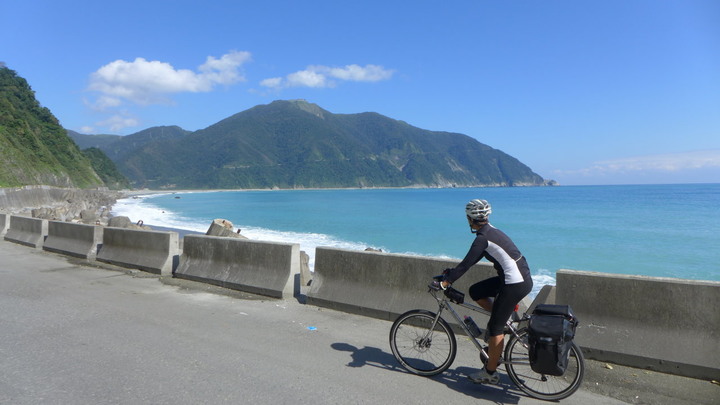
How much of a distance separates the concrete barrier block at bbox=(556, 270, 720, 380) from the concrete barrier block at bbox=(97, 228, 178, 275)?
7.80 m

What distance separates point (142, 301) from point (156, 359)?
312cm

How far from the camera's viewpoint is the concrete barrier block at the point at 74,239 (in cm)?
1240

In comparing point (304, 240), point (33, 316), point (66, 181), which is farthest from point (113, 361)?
point (66, 181)

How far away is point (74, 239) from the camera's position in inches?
518

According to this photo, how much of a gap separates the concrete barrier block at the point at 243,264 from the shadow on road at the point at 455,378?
8.49ft

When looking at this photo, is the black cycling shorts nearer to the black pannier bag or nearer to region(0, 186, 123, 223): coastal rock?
the black pannier bag

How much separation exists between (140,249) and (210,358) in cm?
654

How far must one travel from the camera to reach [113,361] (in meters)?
5.16

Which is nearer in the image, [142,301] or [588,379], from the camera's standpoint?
[588,379]

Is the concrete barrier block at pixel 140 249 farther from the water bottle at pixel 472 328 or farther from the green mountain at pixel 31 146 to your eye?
the green mountain at pixel 31 146

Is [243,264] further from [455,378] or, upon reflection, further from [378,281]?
[455,378]

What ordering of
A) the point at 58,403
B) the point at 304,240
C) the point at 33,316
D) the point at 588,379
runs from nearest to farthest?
the point at 58,403 → the point at 588,379 → the point at 33,316 → the point at 304,240

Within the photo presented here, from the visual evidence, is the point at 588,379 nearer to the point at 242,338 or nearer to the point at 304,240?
the point at 242,338

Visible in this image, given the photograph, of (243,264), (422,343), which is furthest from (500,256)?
(243,264)
